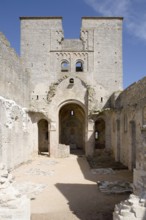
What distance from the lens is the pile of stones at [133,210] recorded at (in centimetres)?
548

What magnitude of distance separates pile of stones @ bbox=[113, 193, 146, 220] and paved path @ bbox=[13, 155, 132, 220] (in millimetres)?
1274

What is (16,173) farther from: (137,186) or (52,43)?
(52,43)

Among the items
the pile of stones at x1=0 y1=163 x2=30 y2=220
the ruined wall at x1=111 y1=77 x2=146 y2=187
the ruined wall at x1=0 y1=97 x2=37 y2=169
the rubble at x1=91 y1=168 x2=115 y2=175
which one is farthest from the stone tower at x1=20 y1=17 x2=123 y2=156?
the pile of stones at x1=0 y1=163 x2=30 y2=220

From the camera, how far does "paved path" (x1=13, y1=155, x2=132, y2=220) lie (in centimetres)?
716

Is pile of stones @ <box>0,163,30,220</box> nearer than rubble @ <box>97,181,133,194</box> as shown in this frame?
Yes

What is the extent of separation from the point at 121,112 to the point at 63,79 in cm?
680

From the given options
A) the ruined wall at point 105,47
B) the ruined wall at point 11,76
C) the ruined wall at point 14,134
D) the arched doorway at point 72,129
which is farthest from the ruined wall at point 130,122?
the arched doorway at point 72,129

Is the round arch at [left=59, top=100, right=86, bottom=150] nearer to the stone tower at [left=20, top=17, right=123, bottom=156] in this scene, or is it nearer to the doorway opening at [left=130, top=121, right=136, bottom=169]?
A: the stone tower at [left=20, top=17, right=123, bottom=156]

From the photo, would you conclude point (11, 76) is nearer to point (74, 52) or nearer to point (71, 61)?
point (71, 61)

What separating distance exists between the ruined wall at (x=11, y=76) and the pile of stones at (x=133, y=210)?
977 centimetres

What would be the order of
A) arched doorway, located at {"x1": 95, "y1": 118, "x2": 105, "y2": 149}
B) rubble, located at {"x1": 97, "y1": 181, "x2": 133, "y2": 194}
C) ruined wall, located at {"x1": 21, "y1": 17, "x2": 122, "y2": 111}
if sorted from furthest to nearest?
1. arched doorway, located at {"x1": 95, "y1": 118, "x2": 105, "y2": 149}
2. ruined wall, located at {"x1": 21, "y1": 17, "x2": 122, "y2": 111}
3. rubble, located at {"x1": 97, "y1": 181, "x2": 133, "y2": 194}

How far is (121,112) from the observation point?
16484 mm

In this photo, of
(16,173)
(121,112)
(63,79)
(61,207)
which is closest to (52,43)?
(63,79)

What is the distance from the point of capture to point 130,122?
1391 centimetres
